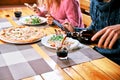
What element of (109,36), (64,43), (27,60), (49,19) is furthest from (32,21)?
(109,36)

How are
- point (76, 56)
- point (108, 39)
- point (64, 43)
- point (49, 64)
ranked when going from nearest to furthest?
point (108, 39) → point (49, 64) → point (76, 56) → point (64, 43)

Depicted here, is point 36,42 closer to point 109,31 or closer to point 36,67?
point 36,67

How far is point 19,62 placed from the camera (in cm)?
125

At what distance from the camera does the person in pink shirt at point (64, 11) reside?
7.16 ft

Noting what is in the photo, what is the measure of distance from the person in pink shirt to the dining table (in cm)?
75

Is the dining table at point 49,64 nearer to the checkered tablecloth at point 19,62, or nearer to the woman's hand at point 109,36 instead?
the checkered tablecloth at point 19,62

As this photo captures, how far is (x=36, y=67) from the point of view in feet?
3.90

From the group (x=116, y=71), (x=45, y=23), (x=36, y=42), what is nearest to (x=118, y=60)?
(x=116, y=71)

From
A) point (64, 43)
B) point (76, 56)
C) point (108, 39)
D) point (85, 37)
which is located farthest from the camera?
point (85, 37)

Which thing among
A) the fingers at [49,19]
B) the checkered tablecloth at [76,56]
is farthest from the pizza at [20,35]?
the fingers at [49,19]

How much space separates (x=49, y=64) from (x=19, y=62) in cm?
19

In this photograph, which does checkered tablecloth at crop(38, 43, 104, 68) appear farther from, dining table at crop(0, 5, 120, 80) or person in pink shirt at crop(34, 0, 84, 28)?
person in pink shirt at crop(34, 0, 84, 28)

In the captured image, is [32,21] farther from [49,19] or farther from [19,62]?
[19,62]

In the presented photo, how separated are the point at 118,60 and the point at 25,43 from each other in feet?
2.46
